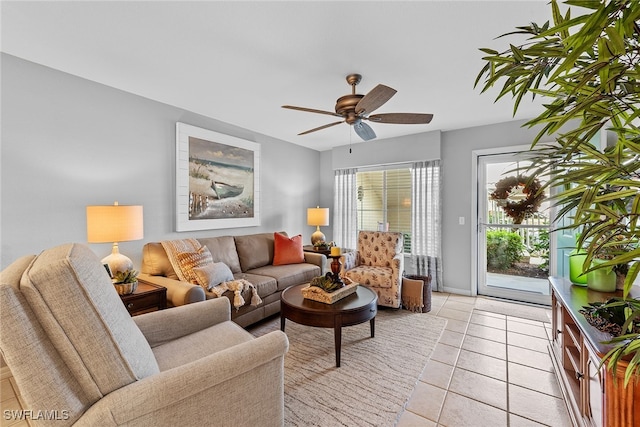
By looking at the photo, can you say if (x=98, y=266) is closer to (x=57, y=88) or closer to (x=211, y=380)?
(x=211, y=380)

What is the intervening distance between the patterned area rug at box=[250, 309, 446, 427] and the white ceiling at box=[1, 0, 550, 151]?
2.49 m

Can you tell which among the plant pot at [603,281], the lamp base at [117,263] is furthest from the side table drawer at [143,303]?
the plant pot at [603,281]

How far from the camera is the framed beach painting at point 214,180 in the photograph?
3.32m

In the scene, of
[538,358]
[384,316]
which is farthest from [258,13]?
[538,358]

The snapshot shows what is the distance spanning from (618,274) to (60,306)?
3.07 metres

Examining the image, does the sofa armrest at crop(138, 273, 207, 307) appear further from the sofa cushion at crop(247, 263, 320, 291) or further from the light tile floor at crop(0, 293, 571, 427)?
the light tile floor at crop(0, 293, 571, 427)

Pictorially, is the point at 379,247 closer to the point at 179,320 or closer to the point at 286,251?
the point at 286,251

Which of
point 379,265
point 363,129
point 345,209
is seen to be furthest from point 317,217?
point 363,129

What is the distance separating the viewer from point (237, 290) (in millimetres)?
2684

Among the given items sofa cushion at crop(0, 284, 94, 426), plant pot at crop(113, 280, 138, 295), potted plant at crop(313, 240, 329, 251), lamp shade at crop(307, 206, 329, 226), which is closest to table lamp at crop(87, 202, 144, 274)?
plant pot at crop(113, 280, 138, 295)

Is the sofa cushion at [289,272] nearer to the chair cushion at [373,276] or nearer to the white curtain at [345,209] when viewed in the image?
the chair cushion at [373,276]

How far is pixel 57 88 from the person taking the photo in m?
2.42

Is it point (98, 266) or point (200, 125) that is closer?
point (98, 266)

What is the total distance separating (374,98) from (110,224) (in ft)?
7.75
